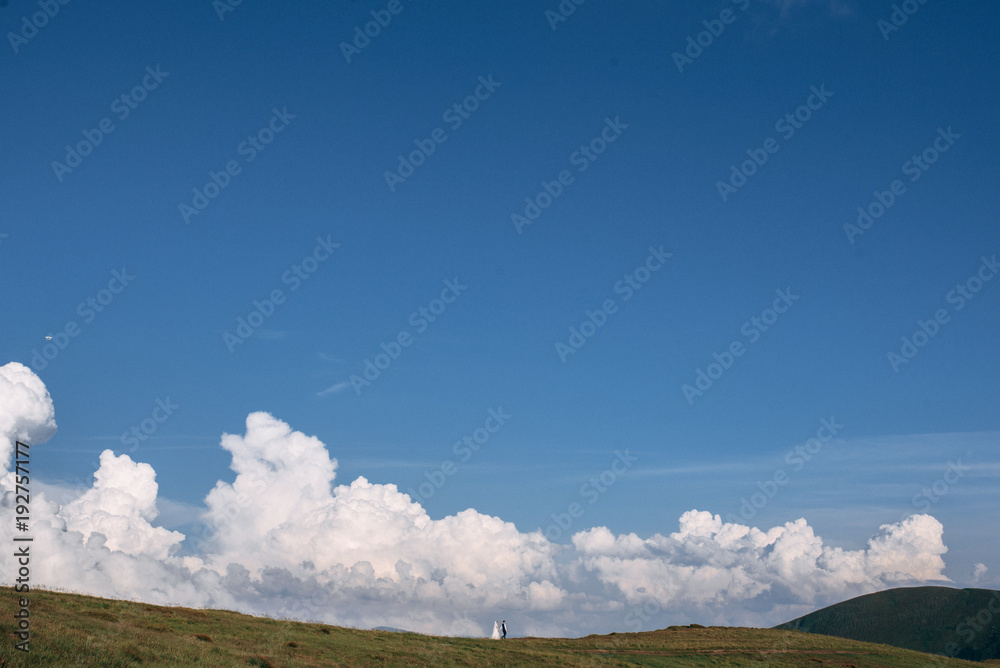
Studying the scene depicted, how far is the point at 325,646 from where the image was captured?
4700cm

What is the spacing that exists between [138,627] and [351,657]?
13.1m

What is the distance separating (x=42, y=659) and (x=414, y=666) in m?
24.9

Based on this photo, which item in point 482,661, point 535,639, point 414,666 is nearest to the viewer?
point 414,666

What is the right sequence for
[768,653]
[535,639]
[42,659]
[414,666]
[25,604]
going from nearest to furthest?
[42,659], [25,604], [414,666], [535,639], [768,653]

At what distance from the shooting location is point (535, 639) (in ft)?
226

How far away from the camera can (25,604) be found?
33031 mm

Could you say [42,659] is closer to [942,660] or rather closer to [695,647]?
[695,647]

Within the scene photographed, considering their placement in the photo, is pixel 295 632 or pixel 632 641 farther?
pixel 632 641

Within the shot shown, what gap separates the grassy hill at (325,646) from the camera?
29359mm

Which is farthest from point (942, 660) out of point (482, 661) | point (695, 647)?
point (482, 661)

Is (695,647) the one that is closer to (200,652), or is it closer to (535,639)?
(535,639)

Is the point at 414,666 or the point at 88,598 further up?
the point at 88,598

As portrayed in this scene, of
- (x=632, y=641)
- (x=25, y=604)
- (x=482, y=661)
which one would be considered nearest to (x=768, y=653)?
(x=632, y=641)

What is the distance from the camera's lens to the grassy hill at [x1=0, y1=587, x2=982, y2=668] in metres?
29.4
